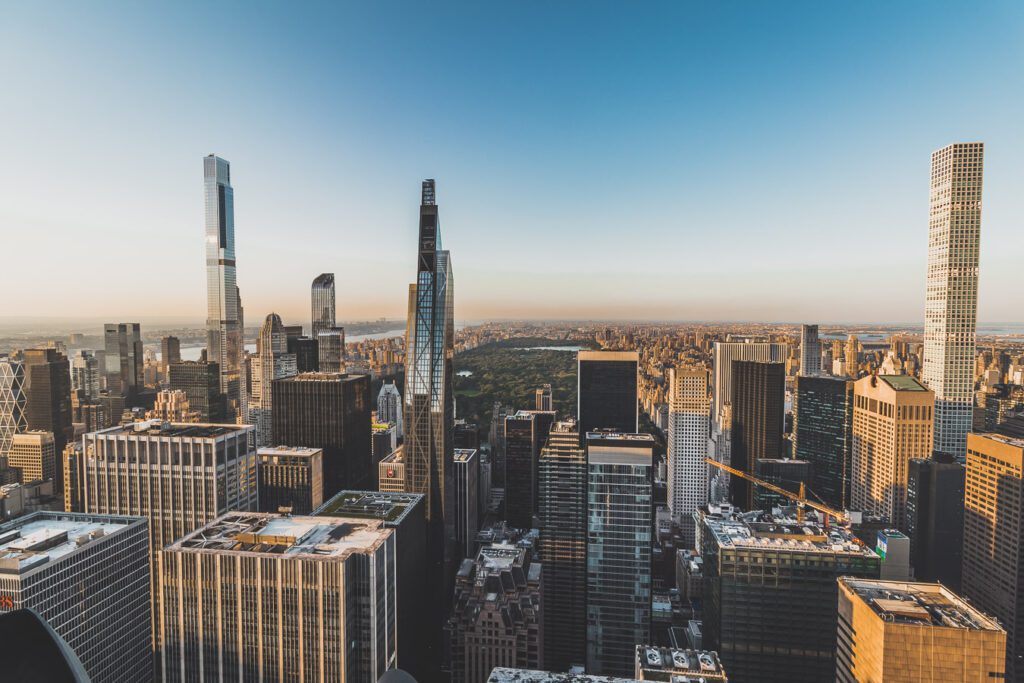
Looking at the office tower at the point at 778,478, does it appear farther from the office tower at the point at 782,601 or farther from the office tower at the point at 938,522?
the office tower at the point at 782,601

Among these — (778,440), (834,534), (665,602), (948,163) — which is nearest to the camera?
(834,534)

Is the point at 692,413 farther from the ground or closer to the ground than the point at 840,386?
closer to the ground

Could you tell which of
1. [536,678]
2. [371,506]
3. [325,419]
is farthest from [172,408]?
[536,678]

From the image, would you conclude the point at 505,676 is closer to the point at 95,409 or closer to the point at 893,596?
the point at 893,596

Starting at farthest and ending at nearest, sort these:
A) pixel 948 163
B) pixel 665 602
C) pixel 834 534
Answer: pixel 948 163, pixel 665 602, pixel 834 534

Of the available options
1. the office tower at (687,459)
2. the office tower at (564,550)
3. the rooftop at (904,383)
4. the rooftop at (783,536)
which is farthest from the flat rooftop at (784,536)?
the office tower at (687,459)

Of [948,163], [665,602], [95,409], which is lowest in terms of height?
[665,602]

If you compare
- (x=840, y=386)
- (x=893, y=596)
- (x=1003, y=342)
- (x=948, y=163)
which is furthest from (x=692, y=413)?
(x=893, y=596)
